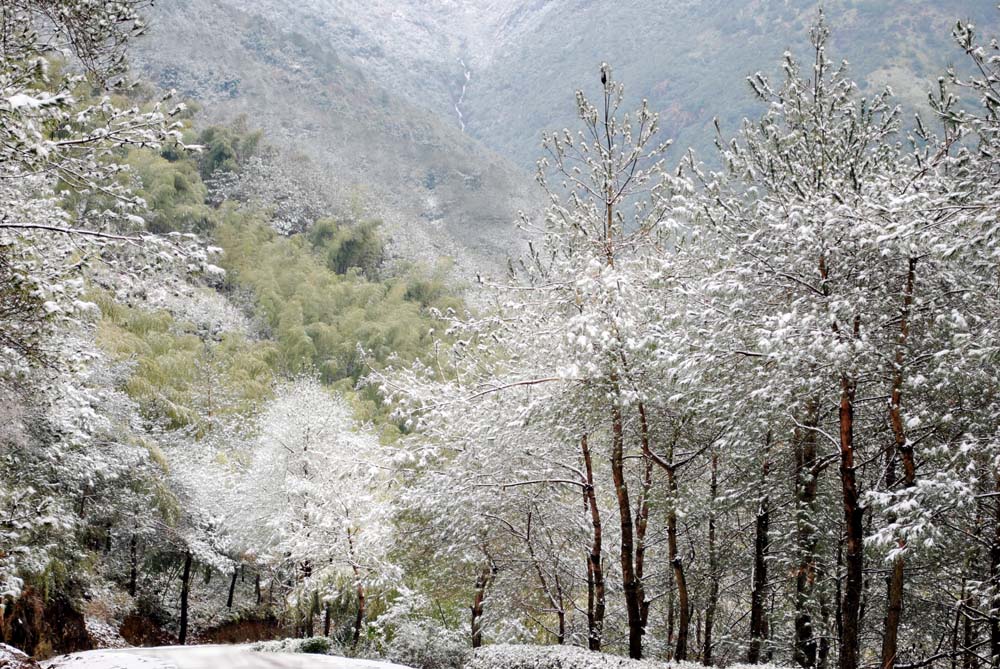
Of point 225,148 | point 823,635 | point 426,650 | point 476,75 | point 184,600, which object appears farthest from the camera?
point 476,75

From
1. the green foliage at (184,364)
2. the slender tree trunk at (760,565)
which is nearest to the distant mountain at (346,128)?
the green foliage at (184,364)

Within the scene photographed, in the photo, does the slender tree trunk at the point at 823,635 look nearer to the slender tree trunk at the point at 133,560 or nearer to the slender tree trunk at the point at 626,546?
the slender tree trunk at the point at 626,546

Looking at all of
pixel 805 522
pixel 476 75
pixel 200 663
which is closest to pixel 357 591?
pixel 200 663

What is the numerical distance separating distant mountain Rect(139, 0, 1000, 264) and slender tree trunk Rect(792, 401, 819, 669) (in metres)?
59.8

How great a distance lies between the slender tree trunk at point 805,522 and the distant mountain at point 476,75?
59.8 meters

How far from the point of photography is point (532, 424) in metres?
8.95

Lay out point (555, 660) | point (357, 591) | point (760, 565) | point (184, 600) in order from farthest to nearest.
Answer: point (184, 600)
point (357, 591)
point (760, 565)
point (555, 660)

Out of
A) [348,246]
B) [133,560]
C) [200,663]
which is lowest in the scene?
[200,663]

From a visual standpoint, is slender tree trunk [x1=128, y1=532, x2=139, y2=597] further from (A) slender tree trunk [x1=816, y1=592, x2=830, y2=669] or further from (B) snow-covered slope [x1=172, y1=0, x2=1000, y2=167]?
(B) snow-covered slope [x1=172, y1=0, x2=1000, y2=167]

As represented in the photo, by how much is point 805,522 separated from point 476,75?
165682 millimetres

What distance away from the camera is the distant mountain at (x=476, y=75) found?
8650 cm

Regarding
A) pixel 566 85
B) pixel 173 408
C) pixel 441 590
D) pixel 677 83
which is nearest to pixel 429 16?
pixel 566 85

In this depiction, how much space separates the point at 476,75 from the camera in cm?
16250

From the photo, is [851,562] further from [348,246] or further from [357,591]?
[348,246]
